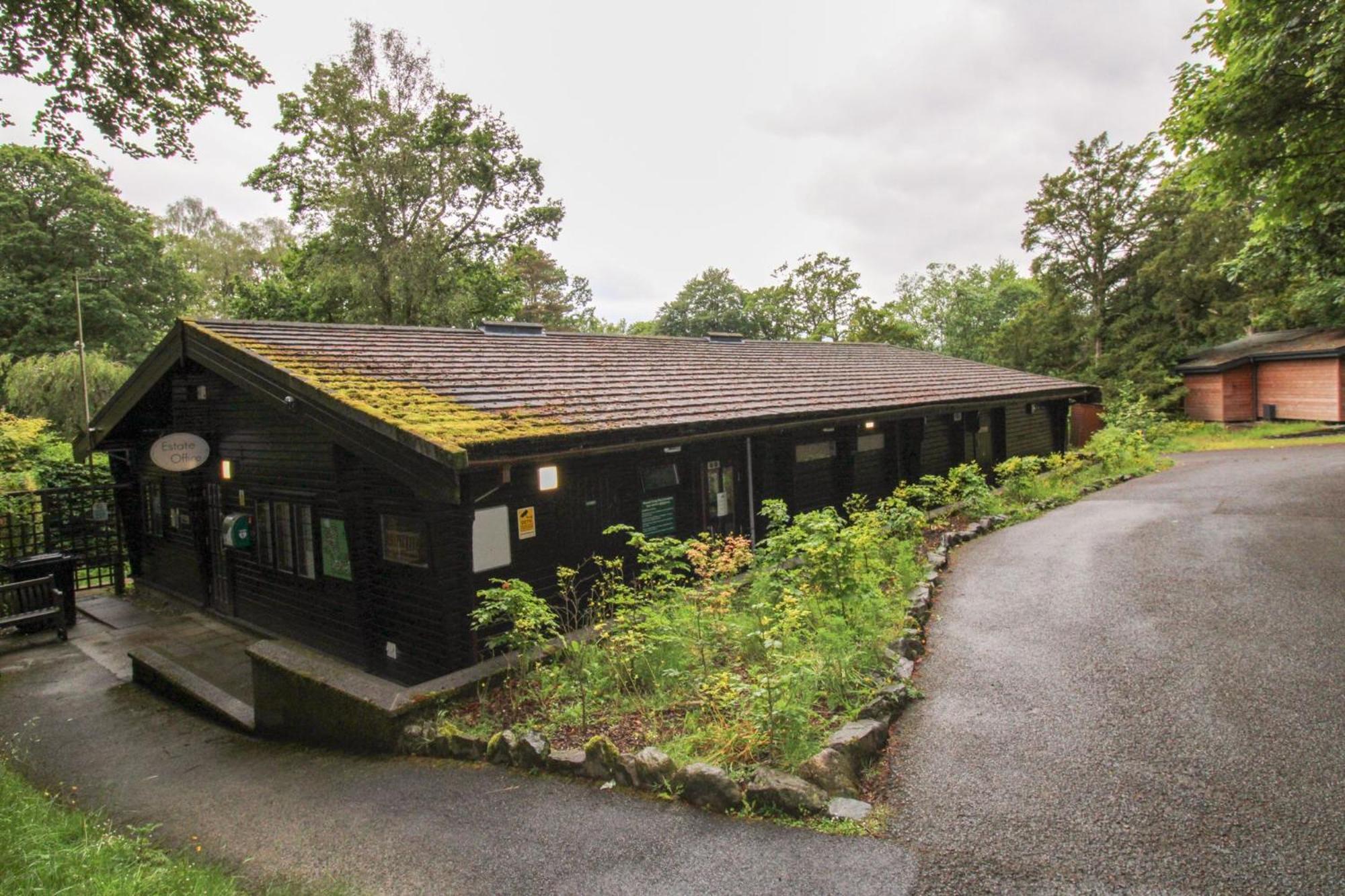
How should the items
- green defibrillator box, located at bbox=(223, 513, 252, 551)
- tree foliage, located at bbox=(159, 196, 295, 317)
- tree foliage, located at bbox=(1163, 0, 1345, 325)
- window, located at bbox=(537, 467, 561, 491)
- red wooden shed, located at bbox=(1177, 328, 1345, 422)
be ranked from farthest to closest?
tree foliage, located at bbox=(159, 196, 295, 317) < red wooden shed, located at bbox=(1177, 328, 1345, 422) < green defibrillator box, located at bbox=(223, 513, 252, 551) < tree foliage, located at bbox=(1163, 0, 1345, 325) < window, located at bbox=(537, 467, 561, 491)

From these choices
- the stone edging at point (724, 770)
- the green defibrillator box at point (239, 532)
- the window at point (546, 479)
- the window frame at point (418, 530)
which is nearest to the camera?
the stone edging at point (724, 770)

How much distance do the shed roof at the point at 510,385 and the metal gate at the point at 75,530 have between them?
170cm

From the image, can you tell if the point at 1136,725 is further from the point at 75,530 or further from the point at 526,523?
the point at 75,530

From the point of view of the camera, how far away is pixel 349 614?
322 inches

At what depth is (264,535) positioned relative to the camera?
9.59m

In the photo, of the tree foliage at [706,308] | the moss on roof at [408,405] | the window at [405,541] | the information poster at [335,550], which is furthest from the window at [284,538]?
the tree foliage at [706,308]

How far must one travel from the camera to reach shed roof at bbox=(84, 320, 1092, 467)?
682 cm

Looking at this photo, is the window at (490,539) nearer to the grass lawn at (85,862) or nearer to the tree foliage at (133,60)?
the grass lawn at (85,862)

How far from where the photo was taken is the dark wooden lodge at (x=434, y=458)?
6.79 m

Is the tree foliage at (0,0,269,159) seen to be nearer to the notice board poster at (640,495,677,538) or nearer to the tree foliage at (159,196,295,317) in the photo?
the notice board poster at (640,495,677,538)

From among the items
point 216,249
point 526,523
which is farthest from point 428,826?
point 216,249

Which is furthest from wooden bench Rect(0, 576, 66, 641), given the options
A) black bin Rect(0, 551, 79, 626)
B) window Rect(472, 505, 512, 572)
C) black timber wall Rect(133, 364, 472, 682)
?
window Rect(472, 505, 512, 572)

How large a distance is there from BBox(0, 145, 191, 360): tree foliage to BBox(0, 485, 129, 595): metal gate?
60.5ft

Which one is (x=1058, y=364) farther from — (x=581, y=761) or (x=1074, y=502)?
(x=581, y=761)
